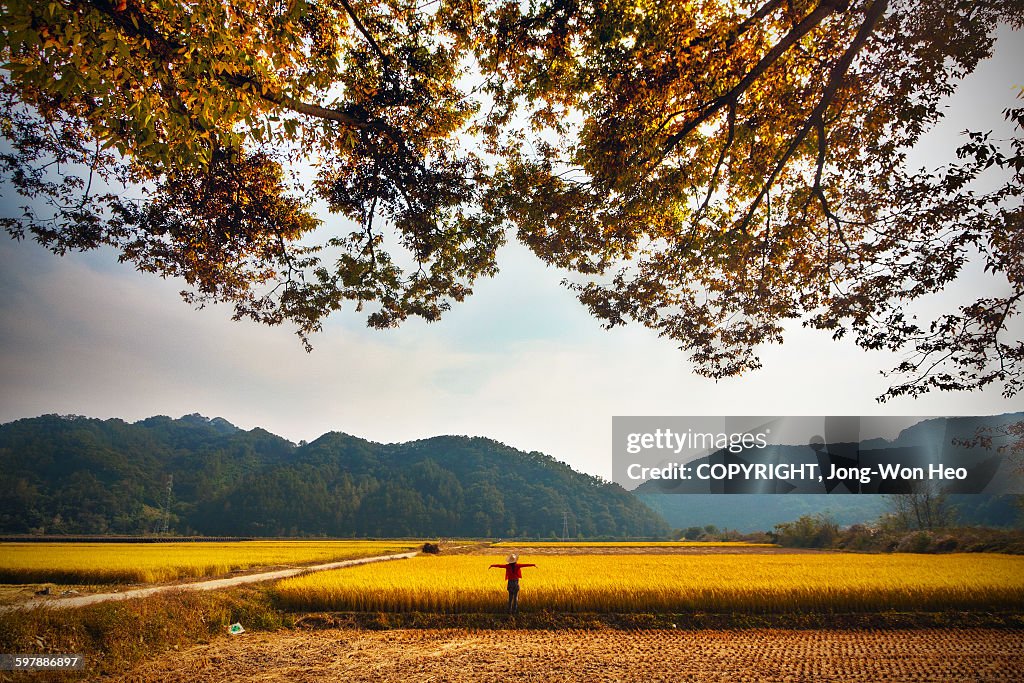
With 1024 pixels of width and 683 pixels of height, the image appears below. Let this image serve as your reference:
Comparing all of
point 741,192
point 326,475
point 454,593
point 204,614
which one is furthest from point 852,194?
point 326,475

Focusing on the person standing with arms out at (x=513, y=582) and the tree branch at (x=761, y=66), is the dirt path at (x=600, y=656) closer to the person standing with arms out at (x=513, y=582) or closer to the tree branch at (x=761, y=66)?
the person standing with arms out at (x=513, y=582)

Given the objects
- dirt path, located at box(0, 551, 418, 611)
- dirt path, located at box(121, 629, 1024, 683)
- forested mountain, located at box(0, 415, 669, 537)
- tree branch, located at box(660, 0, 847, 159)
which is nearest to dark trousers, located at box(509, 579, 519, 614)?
dirt path, located at box(121, 629, 1024, 683)

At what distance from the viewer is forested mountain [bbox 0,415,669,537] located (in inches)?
2489

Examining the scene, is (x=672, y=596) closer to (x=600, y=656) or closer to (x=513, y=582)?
(x=513, y=582)

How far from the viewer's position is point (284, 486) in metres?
84.8

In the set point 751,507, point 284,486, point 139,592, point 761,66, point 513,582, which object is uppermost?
point 761,66

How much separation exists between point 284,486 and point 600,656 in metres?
89.3

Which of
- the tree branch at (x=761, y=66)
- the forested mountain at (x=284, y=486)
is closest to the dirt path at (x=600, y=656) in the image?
the tree branch at (x=761, y=66)

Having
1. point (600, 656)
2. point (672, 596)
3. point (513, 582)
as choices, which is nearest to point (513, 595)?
point (513, 582)

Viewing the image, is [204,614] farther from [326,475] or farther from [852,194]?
[326,475]

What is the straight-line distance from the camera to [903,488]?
52.0 m

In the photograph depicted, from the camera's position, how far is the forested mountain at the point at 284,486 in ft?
207

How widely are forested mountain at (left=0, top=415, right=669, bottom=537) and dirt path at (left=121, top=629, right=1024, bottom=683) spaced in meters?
72.1

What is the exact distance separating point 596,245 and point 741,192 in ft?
7.71
